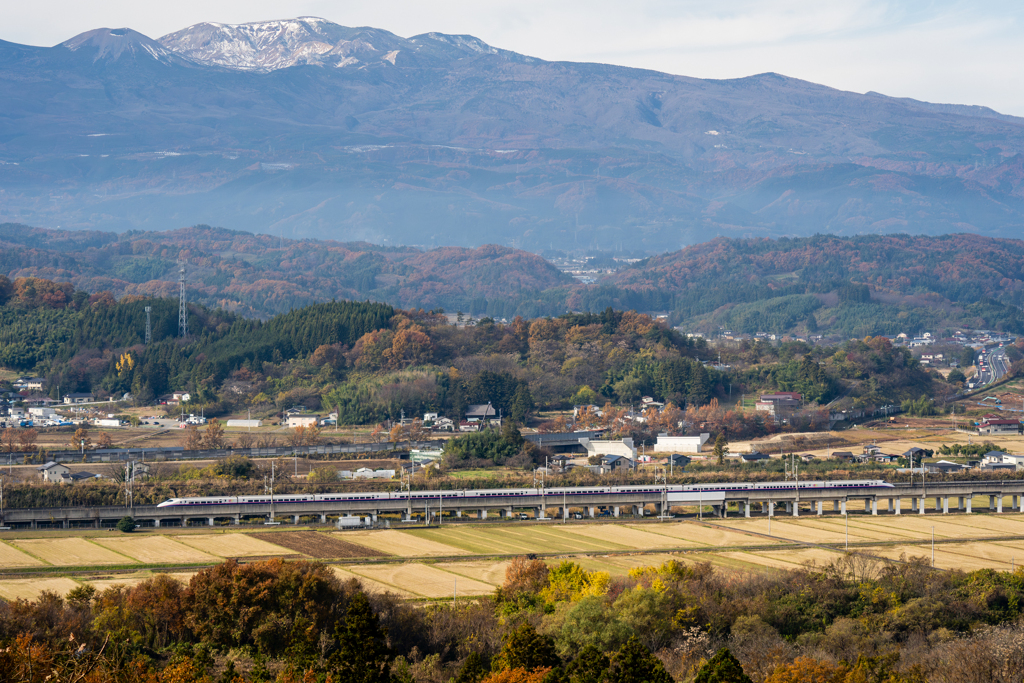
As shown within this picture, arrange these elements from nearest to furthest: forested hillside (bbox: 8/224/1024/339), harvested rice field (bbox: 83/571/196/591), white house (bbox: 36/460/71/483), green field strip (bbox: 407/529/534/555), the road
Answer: harvested rice field (bbox: 83/571/196/591), green field strip (bbox: 407/529/534/555), white house (bbox: 36/460/71/483), the road, forested hillside (bbox: 8/224/1024/339)

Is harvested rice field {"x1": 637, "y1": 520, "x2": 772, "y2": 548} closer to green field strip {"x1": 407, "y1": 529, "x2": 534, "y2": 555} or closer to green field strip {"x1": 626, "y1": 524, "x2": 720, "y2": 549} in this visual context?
green field strip {"x1": 626, "y1": 524, "x2": 720, "y2": 549}

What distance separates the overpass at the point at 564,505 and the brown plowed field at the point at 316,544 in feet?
9.90

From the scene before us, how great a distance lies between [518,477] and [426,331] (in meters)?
37.1

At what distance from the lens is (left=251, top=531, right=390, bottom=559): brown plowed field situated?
37938mm

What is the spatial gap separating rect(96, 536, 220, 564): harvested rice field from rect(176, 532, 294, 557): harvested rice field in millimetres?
444

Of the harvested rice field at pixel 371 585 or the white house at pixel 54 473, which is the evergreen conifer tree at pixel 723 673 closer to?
the harvested rice field at pixel 371 585

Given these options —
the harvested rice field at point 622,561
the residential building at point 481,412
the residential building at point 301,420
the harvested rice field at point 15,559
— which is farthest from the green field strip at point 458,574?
the residential building at point 481,412

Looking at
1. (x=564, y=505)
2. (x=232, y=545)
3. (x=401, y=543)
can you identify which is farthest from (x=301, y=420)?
(x=401, y=543)

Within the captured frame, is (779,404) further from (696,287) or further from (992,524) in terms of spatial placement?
(696,287)

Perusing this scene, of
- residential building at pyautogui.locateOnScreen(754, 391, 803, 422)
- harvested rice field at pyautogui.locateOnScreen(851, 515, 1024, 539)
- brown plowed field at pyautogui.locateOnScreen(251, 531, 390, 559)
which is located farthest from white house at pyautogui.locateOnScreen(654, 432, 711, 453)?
brown plowed field at pyautogui.locateOnScreen(251, 531, 390, 559)

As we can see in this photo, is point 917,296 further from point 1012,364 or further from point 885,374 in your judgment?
point 885,374

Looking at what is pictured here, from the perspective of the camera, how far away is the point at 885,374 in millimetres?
88562

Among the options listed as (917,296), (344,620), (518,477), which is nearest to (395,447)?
(518,477)

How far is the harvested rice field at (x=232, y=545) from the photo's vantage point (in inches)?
1487
